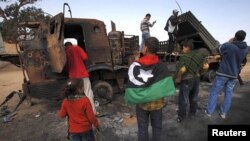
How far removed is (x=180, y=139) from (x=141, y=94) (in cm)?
183

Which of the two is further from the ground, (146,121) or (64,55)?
(64,55)

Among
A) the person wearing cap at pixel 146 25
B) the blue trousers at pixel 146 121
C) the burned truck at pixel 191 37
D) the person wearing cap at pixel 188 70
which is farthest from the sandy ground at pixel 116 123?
the person wearing cap at pixel 146 25

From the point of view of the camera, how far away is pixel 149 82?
3.24 m

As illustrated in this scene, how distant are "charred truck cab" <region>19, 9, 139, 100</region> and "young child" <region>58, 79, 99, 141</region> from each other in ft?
7.57

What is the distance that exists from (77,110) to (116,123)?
2497 millimetres

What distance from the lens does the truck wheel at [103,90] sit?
6.79 meters

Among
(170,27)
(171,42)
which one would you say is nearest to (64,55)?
(170,27)

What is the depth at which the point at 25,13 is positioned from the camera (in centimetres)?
2189

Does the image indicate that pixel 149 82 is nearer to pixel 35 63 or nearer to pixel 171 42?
pixel 35 63

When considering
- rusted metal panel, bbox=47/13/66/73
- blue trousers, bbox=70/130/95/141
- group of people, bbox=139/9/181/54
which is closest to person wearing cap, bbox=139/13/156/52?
group of people, bbox=139/9/181/54

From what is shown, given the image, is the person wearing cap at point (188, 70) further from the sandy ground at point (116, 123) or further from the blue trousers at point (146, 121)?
the blue trousers at point (146, 121)

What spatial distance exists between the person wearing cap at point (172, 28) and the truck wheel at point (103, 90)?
3163 millimetres

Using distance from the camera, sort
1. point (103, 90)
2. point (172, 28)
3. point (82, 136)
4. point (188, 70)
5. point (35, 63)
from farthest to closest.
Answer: point (172, 28) → point (103, 90) → point (35, 63) → point (188, 70) → point (82, 136)

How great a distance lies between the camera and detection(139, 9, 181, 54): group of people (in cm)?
860
